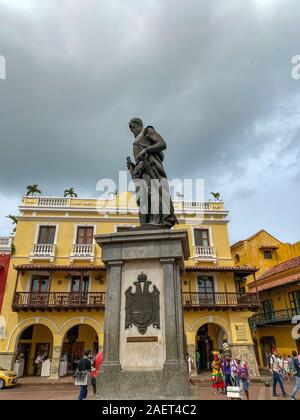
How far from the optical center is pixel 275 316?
25766 millimetres

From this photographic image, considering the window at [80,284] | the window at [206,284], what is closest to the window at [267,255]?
the window at [206,284]

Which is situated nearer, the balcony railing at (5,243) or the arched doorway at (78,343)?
the balcony railing at (5,243)

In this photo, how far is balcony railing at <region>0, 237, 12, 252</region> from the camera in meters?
22.4

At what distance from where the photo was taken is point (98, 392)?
462 centimetres

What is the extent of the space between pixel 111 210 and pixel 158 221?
1846 centimetres

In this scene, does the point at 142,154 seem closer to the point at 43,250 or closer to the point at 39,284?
the point at 39,284

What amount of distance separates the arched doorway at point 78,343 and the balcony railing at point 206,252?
31.6 feet

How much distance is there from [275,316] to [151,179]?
78.3ft

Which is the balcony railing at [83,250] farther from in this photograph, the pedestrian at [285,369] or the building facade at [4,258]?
the pedestrian at [285,369]

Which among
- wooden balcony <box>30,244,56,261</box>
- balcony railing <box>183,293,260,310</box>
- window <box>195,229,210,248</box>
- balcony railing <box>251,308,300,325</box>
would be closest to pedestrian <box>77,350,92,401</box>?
balcony railing <box>183,293,260,310</box>

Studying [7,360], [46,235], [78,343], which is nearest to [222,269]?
[78,343]

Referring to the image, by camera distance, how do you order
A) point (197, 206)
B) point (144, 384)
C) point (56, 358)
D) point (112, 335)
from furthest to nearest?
1. point (197, 206)
2. point (56, 358)
3. point (112, 335)
4. point (144, 384)

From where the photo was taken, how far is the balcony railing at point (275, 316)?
78.1 ft
